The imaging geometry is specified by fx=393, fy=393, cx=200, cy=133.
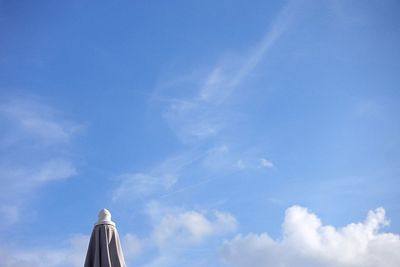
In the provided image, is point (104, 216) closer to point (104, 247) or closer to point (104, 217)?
point (104, 217)

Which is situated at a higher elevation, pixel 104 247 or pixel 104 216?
pixel 104 216

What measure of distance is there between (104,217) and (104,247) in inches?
37.0

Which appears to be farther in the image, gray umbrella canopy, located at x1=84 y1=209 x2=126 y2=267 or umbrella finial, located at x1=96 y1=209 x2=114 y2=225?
umbrella finial, located at x1=96 y1=209 x2=114 y2=225

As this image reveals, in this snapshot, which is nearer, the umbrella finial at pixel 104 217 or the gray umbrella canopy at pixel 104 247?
the gray umbrella canopy at pixel 104 247

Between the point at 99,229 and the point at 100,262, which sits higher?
the point at 99,229

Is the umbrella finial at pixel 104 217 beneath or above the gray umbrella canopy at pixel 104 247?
above

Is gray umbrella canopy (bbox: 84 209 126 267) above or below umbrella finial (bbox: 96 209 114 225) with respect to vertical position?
below

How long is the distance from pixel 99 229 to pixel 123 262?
112cm

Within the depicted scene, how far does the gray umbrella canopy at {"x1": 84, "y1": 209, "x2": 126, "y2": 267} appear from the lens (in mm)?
10109

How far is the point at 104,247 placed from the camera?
1029 cm

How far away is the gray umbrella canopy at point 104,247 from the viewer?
1011 centimetres

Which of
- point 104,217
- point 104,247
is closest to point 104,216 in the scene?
point 104,217

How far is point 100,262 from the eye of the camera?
33.2ft

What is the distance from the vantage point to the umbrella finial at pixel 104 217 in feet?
35.6
